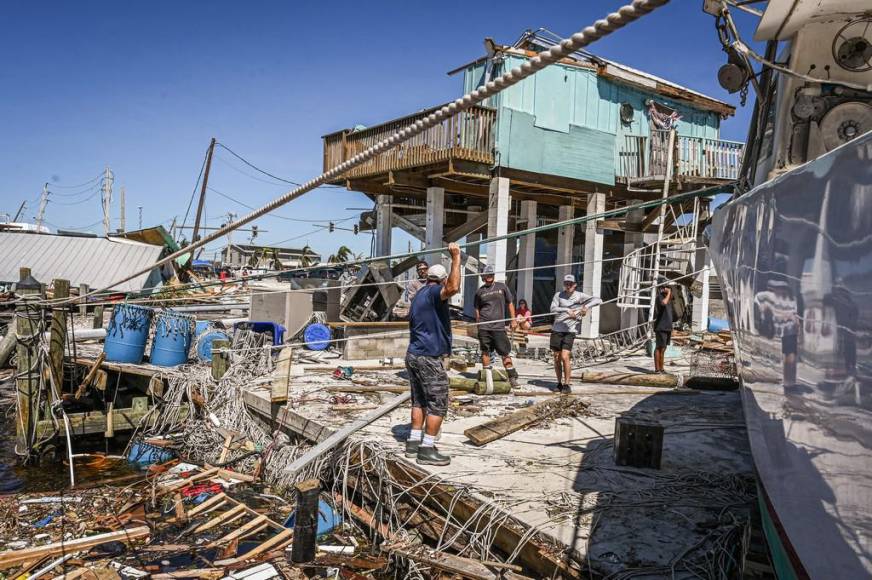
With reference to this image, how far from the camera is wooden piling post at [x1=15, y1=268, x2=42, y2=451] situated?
26.6 feet

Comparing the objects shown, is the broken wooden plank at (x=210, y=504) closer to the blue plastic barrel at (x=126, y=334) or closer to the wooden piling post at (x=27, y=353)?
the wooden piling post at (x=27, y=353)

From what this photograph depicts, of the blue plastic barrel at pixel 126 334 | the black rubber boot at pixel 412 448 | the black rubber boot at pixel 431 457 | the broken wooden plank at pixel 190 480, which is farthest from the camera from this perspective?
the blue plastic barrel at pixel 126 334

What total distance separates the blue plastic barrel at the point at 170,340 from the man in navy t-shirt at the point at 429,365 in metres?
7.14

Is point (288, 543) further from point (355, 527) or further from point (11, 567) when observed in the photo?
point (11, 567)

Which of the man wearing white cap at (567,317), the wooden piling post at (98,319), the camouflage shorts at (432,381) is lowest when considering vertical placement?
the wooden piling post at (98,319)

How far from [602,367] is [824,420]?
1012 centimetres

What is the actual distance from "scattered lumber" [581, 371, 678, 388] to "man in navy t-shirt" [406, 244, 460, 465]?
4927mm

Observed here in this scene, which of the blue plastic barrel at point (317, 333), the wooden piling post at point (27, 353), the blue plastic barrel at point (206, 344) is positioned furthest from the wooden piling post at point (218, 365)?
the blue plastic barrel at point (317, 333)

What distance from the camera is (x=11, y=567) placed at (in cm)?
495

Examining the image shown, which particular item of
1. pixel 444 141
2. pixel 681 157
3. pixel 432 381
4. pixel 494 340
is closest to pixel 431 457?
pixel 432 381

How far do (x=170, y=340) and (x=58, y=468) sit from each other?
9.56 ft

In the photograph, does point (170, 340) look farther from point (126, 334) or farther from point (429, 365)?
point (429, 365)

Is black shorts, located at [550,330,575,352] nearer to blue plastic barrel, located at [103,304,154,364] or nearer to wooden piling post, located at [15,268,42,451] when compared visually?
wooden piling post, located at [15,268,42,451]

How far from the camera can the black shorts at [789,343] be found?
2043 mm
